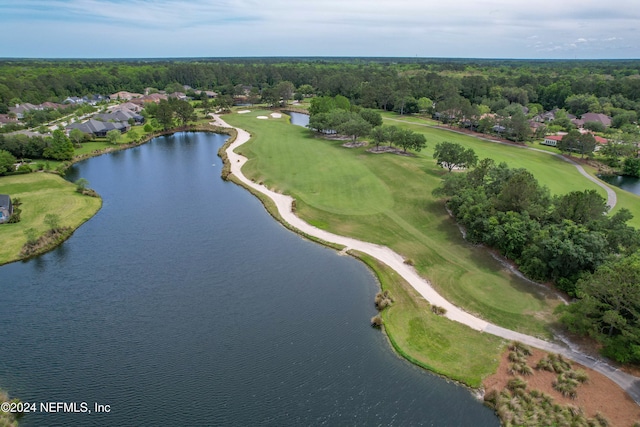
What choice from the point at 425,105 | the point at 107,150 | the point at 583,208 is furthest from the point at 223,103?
the point at 583,208

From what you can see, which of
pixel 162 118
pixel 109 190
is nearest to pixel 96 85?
pixel 162 118

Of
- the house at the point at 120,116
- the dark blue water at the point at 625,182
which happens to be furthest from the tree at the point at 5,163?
the dark blue water at the point at 625,182

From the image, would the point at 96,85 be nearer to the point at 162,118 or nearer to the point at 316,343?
the point at 162,118

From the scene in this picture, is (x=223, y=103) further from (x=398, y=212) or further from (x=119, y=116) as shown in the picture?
(x=398, y=212)

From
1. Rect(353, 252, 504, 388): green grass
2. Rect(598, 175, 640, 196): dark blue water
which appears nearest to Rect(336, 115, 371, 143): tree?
Rect(598, 175, 640, 196): dark blue water

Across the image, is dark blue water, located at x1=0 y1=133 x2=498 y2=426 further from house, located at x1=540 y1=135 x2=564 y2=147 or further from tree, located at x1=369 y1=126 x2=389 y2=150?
house, located at x1=540 y1=135 x2=564 y2=147
